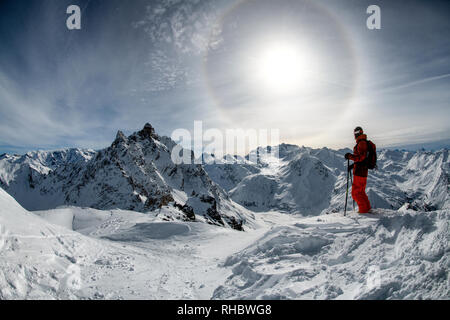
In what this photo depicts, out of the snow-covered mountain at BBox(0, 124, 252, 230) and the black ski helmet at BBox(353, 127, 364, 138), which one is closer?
the black ski helmet at BBox(353, 127, 364, 138)

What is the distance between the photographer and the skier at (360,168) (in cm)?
1001

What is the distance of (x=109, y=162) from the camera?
92875mm

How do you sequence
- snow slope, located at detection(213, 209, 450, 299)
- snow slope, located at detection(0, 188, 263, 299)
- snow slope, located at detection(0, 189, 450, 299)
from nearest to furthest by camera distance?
snow slope, located at detection(213, 209, 450, 299), snow slope, located at detection(0, 189, 450, 299), snow slope, located at detection(0, 188, 263, 299)

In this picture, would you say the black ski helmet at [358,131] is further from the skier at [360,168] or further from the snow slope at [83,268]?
the snow slope at [83,268]

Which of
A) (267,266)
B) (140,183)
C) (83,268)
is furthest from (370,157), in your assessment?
(140,183)

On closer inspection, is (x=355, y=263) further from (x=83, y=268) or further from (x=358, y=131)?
(x=83, y=268)

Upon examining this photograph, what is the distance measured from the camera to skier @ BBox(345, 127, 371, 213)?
10.0m

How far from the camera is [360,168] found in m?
10.2

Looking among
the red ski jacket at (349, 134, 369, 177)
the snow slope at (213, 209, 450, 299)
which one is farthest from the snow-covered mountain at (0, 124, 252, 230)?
the red ski jacket at (349, 134, 369, 177)

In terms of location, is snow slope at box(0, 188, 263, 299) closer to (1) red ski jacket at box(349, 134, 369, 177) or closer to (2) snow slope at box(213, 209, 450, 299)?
(2) snow slope at box(213, 209, 450, 299)
